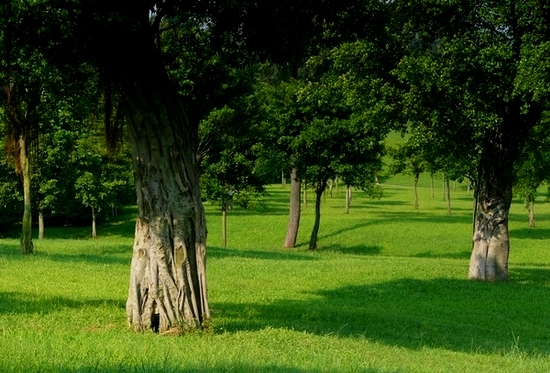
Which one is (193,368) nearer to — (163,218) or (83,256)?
(163,218)

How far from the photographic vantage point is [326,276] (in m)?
22.1

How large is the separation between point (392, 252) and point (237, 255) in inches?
721

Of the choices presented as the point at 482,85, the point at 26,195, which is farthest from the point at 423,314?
the point at 26,195

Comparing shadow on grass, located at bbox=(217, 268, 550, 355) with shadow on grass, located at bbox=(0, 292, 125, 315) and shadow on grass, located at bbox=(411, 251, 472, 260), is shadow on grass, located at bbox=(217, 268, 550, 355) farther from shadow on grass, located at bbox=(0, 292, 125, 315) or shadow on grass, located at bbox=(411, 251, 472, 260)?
shadow on grass, located at bbox=(411, 251, 472, 260)

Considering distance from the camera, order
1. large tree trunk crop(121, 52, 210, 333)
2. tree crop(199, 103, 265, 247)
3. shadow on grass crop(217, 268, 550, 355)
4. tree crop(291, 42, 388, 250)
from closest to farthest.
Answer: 1. large tree trunk crop(121, 52, 210, 333)
2. shadow on grass crop(217, 268, 550, 355)
3. tree crop(291, 42, 388, 250)
4. tree crop(199, 103, 265, 247)

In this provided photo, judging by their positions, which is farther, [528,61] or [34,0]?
[528,61]

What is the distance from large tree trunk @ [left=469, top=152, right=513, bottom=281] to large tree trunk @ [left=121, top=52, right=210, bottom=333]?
13743mm

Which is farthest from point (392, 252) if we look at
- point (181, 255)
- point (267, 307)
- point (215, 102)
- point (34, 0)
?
point (34, 0)

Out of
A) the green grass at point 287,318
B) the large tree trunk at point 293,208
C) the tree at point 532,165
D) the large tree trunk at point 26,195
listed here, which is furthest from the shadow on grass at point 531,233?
the large tree trunk at point 26,195

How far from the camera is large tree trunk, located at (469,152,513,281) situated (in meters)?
22.3

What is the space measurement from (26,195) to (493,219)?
14206 millimetres

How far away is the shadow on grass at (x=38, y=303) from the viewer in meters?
11.7

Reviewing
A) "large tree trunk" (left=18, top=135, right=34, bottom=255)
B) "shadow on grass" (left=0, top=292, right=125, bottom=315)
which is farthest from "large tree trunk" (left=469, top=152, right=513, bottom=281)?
"large tree trunk" (left=18, top=135, right=34, bottom=255)

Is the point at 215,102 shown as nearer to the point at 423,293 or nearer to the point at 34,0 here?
the point at 423,293
